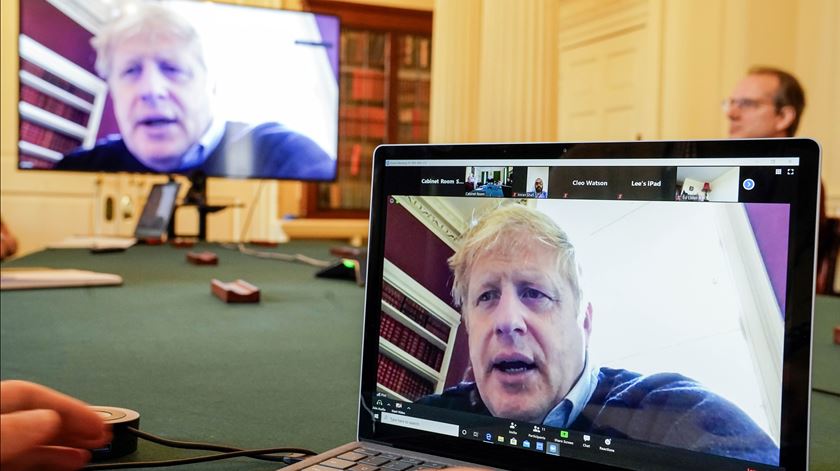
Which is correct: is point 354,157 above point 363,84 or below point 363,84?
below

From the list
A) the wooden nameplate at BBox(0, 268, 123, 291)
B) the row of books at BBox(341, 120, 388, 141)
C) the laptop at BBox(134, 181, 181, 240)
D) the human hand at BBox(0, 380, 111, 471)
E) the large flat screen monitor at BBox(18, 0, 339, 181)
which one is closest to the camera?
the human hand at BBox(0, 380, 111, 471)

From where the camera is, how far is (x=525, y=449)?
556 mm

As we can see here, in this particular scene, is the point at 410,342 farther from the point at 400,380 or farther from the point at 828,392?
the point at 828,392

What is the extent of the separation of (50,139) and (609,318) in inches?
131

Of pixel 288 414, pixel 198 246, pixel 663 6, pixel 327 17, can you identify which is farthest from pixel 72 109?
pixel 663 6

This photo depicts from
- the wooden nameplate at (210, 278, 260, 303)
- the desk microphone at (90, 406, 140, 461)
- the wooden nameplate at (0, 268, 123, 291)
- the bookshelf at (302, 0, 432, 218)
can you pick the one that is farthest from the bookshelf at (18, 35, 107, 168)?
the desk microphone at (90, 406, 140, 461)

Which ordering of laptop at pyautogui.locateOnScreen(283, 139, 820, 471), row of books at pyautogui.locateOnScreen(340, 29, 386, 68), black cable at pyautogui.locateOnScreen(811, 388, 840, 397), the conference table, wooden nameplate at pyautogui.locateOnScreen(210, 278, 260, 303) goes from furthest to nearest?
row of books at pyautogui.locateOnScreen(340, 29, 386, 68) < wooden nameplate at pyautogui.locateOnScreen(210, 278, 260, 303) < black cable at pyautogui.locateOnScreen(811, 388, 840, 397) < the conference table < laptop at pyautogui.locateOnScreen(283, 139, 820, 471)

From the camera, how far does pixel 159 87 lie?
3.23m

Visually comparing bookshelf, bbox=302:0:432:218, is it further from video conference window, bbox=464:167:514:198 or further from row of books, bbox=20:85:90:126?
video conference window, bbox=464:167:514:198

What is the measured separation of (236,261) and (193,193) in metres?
1.10

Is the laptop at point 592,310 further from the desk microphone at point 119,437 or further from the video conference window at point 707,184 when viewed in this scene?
the desk microphone at point 119,437

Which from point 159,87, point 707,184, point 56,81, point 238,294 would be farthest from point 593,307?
point 56,81

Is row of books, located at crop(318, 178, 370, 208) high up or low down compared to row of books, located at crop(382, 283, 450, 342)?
up

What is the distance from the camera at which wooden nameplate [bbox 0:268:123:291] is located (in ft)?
5.79
